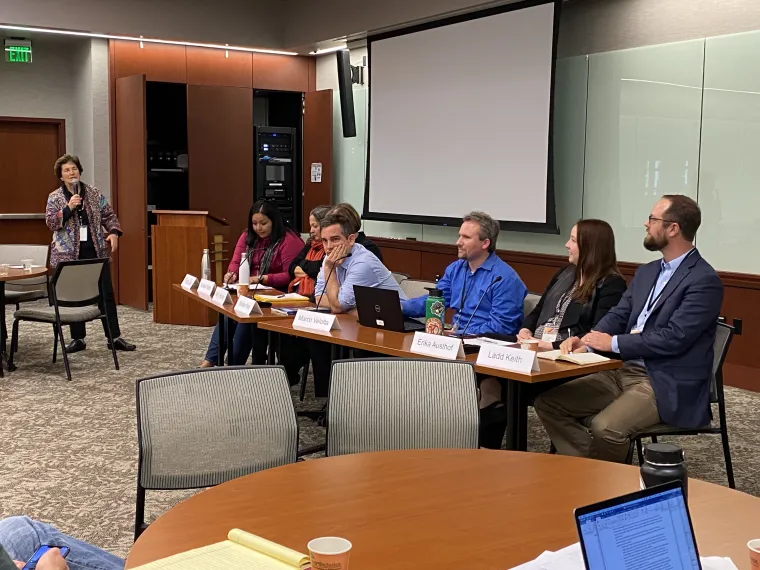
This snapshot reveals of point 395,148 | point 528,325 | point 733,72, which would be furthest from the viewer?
point 395,148

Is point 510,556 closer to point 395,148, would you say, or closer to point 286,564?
point 286,564

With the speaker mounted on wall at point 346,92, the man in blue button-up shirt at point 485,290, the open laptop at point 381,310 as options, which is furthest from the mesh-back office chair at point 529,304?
the speaker mounted on wall at point 346,92

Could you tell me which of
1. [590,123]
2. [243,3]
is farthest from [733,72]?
[243,3]

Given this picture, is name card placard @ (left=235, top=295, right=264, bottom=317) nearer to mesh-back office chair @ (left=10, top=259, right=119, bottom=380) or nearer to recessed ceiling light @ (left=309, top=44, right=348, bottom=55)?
mesh-back office chair @ (left=10, top=259, right=119, bottom=380)

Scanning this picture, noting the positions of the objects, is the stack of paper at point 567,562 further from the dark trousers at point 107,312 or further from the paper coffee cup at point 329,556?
the dark trousers at point 107,312

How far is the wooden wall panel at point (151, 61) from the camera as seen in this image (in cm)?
1048

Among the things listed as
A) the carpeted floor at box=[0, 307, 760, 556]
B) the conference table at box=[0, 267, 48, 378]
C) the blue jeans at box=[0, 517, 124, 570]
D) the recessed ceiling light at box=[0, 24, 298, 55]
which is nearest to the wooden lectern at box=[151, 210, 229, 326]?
the carpeted floor at box=[0, 307, 760, 556]

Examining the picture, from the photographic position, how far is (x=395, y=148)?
955 centimetres

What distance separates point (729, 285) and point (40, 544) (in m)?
5.64

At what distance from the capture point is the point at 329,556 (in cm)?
140

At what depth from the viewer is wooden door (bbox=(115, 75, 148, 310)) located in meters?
9.93

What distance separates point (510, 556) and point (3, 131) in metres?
11.0

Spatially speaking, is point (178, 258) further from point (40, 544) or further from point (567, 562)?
point (567, 562)

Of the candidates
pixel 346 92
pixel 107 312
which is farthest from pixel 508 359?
pixel 346 92
